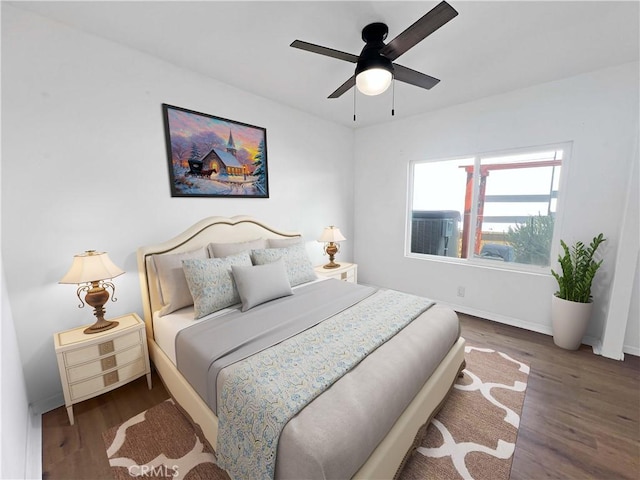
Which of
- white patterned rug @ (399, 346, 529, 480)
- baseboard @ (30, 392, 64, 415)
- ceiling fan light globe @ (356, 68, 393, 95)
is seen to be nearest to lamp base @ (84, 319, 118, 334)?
baseboard @ (30, 392, 64, 415)

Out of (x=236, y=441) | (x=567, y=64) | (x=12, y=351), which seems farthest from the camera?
(x=567, y=64)

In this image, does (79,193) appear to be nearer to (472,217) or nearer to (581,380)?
(472,217)

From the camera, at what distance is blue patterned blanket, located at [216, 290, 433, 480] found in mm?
1050

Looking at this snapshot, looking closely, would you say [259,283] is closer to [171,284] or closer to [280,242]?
[171,284]

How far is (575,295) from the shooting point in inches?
94.7

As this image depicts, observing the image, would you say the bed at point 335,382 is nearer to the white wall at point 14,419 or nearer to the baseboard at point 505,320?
the white wall at point 14,419

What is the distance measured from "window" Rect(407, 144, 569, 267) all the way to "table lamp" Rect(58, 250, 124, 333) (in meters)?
3.43

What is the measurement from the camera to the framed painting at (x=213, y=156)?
229 centimetres

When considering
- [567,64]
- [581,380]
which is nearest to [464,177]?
[567,64]

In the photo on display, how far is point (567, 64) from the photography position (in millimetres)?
2211

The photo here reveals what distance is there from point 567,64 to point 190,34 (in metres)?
3.06

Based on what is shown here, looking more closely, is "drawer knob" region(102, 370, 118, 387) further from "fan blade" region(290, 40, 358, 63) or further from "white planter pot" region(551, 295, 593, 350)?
"white planter pot" region(551, 295, 593, 350)

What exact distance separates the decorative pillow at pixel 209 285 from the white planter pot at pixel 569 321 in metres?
2.96

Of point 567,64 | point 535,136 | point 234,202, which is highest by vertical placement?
point 567,64
